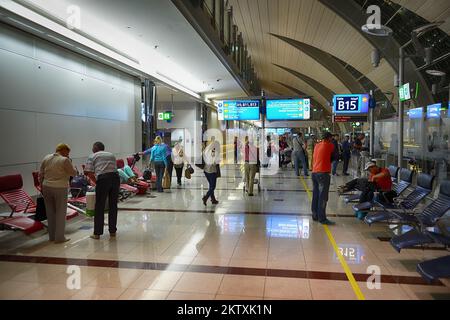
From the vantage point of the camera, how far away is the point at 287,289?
396 centimetres

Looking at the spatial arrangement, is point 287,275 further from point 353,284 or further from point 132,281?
point 132,281

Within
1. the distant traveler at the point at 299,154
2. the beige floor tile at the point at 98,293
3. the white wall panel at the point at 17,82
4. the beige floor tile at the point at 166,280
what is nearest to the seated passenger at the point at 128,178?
the white wall panel at the point at 17,82

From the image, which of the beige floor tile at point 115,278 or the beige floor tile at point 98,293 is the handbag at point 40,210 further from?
the beige floor tile at point 98,293

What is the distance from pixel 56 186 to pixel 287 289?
392 cm

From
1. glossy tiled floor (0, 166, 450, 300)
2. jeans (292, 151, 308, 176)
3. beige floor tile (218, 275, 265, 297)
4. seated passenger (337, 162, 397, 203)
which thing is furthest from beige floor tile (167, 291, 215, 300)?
jeans (292, 151, 308, 176)

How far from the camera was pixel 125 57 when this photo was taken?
1168 cm

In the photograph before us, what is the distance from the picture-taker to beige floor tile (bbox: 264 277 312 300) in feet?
12.4

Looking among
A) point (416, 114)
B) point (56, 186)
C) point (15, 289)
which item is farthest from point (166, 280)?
point (416, 114)

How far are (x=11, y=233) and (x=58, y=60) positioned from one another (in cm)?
500

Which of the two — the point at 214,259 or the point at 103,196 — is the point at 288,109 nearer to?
the point at 103,196

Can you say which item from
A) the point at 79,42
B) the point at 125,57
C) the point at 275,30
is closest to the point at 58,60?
the point at 79,42

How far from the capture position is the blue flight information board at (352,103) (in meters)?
13.6
